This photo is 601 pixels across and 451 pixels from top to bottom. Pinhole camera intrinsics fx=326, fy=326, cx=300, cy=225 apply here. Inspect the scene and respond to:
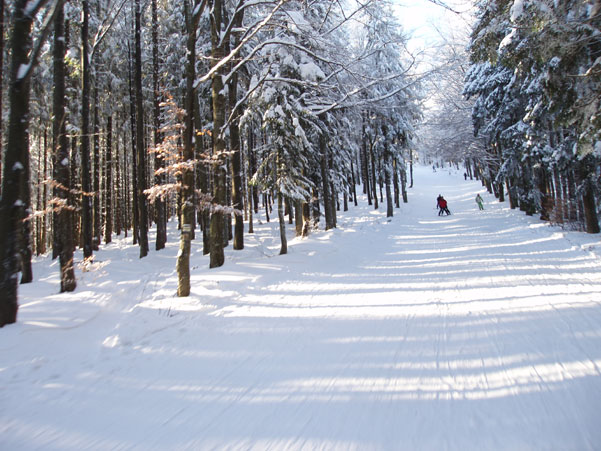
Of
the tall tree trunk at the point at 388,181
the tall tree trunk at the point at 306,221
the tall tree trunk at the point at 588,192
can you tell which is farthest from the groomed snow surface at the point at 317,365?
the tall tree trunk at the point at 388,181

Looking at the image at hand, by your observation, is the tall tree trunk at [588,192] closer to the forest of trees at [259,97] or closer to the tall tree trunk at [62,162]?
the forest of trees at [259,97]

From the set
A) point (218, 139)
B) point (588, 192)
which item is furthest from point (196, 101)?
point (588, 192)

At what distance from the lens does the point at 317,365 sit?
407 cm

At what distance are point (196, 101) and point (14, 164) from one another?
425 inches

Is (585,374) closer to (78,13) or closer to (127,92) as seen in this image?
(78,13)

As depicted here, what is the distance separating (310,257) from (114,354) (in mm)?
7563

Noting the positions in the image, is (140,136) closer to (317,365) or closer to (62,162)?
(62,162)

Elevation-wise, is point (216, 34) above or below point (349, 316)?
above

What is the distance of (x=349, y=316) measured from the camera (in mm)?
5828

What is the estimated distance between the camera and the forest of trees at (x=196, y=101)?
5.84 meters

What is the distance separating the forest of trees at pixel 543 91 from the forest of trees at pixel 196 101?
2.60 m

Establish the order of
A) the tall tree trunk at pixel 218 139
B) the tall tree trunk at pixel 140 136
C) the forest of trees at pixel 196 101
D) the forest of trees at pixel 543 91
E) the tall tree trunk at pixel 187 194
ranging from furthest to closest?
1. the tall tree trunk at pixel 140 136
2. the tall tree trunk at pixel 218 139
3. the forest of trees at pixel 543 91
4. the tall tree trunk at pixel 187 194
5. the forest of trees at pixel 196 101

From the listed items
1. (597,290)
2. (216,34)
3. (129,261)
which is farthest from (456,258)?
(129,261)

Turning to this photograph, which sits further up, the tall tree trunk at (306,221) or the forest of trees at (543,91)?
the forest of trees at (543,91)
